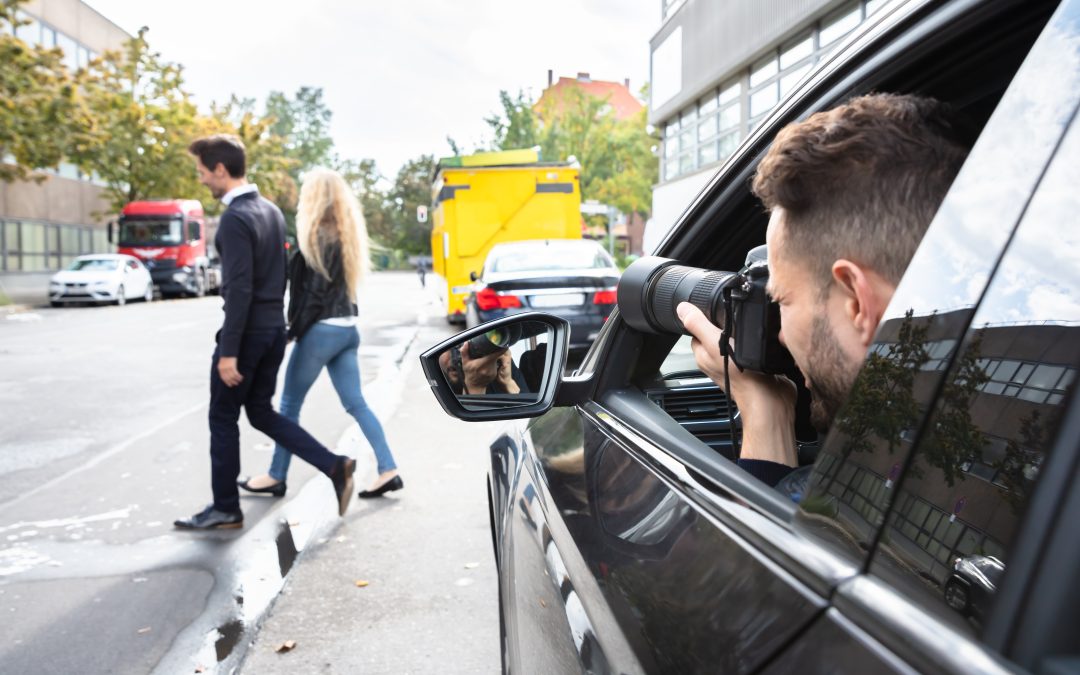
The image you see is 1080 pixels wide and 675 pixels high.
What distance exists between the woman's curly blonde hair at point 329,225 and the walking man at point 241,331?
0.90ft

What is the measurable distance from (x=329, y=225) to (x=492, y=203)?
1463 cm

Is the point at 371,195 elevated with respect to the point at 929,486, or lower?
elevated

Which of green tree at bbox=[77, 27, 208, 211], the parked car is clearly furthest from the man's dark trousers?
green tree at bbox=[77, 27, 208, 211]

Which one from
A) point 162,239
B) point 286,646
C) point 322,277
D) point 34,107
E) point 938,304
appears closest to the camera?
point 938,304

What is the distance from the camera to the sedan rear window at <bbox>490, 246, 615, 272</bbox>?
41.5 feet

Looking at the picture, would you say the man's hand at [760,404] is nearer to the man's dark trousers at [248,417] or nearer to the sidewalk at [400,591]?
the sidewalk at [400,591]

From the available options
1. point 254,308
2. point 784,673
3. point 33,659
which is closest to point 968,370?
point 784,673

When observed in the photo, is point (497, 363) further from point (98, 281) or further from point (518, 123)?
point (518, 123)

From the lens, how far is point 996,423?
2.60 feet

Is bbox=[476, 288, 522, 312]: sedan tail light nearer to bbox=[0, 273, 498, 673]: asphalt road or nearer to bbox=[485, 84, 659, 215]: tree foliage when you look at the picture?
bbox=[0, 273, 498, 673]: asphalt road

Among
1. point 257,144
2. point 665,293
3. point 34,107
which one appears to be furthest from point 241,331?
point 257,144

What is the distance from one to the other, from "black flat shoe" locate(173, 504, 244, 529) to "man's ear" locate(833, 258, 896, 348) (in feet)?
14.6

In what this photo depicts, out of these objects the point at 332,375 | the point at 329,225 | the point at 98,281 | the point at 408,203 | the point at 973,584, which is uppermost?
the point at 408,203

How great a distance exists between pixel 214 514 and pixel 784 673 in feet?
15.3
